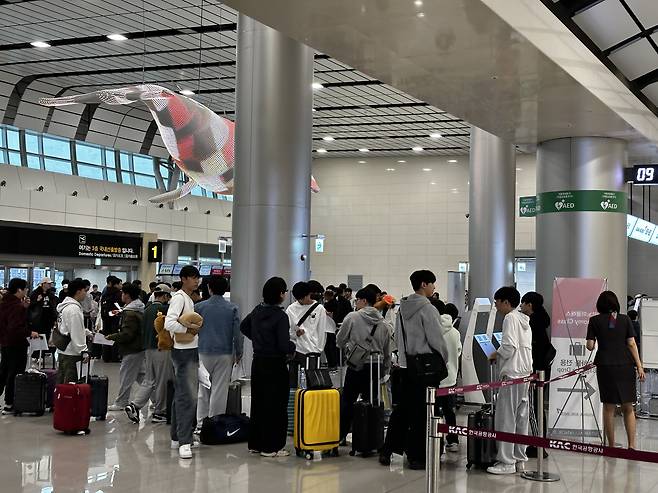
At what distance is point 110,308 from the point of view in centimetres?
1553

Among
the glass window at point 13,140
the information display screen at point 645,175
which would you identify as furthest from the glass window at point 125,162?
the information display screen at point 645,175

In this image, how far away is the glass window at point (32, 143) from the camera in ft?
81.8

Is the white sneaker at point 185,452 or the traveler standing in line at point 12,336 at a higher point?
the traveler standing in line at point 12,336

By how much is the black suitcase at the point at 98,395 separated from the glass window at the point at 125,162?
815 inches

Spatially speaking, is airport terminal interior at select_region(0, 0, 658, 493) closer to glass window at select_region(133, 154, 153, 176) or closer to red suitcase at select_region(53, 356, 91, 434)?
red suitcase at select_region(53, 356, 91, 434)

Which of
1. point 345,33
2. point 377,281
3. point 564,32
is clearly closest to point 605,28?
point 564,32

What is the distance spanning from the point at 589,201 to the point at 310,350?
166 inches

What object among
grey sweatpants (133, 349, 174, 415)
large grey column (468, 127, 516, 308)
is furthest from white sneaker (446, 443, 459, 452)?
large grey column (468, 127, 516, 308)

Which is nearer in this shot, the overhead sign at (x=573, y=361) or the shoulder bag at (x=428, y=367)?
the shoulder bag at (x=428, y=367)

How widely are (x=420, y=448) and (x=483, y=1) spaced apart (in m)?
3.81

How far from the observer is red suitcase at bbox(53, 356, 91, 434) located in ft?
26.7

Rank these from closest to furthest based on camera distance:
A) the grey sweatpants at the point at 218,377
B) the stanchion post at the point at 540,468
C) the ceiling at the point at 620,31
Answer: the stanchion post at the point at 540,468 → the ceiling at the point at 620,31 → the grey sweatpants at the point at 218,377

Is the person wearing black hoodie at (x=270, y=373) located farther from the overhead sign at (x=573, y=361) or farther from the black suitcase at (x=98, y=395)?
the overhead sign at (x=573, y=361)

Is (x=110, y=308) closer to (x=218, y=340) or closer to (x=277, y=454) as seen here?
(x=218, y=340)
